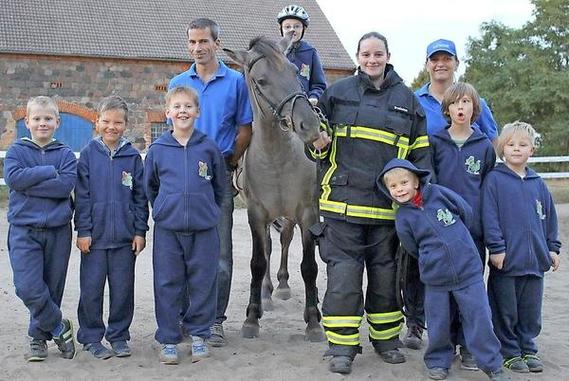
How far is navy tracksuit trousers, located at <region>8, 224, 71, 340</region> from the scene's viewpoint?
163 inches

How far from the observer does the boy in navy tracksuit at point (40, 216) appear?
411 cm

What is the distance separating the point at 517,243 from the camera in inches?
161

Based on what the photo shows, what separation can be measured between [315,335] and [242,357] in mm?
670

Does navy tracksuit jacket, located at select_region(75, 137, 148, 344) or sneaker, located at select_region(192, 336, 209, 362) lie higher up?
navy tracksuit jacket, located at select_region(75, 137, 148, 344)

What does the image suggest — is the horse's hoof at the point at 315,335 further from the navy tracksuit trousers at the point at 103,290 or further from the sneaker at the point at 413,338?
the navy tracksuit trousers at the point at 103,290

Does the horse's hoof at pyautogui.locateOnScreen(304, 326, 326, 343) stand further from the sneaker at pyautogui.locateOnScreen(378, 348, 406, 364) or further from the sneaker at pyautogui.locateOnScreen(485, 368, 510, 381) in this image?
the sneaker at pyautogui.locateOnScreen(485, 368, 510, 381)

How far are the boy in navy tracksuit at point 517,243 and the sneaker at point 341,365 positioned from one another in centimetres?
99

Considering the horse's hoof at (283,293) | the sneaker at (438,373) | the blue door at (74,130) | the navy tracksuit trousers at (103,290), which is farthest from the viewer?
the blue door at (74,130)

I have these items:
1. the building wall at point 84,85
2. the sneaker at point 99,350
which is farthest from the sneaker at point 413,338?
the building wall at point 84,85

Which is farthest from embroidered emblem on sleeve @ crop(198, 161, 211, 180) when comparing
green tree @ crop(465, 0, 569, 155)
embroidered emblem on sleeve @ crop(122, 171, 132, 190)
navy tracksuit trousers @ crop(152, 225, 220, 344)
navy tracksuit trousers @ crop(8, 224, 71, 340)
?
green tree @ crop(465, 0, 569, 155)

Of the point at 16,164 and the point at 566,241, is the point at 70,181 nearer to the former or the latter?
the point at 16,164

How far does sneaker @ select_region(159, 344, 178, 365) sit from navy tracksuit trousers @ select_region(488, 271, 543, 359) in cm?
210

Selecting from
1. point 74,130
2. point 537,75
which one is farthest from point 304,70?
point 537,75

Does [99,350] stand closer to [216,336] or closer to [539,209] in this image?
[216,336]
